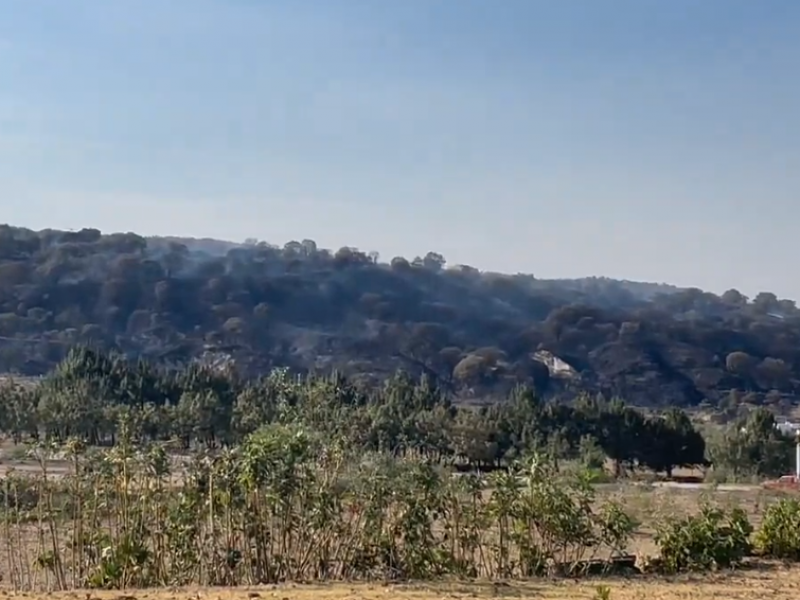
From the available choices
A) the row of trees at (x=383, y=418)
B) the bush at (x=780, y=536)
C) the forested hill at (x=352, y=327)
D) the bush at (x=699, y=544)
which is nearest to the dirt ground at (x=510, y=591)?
the bush at (x=699, y=544)

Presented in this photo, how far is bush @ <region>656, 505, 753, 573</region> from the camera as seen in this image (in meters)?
15.2

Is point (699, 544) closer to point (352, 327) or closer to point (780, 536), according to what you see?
point (780, 536)

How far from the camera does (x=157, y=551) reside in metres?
13.7

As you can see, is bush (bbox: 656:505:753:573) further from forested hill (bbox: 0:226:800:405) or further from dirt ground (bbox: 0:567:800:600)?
forested hill (bbox: 0:226:800:405)

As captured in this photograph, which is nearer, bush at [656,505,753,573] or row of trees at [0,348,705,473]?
bush at [656,505,753,573]

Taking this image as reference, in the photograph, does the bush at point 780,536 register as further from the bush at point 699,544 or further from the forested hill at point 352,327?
the forested hill at point 352,327

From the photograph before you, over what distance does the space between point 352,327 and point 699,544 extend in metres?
101

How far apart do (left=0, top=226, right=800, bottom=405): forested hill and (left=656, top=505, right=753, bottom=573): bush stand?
73030mm

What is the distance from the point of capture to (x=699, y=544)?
15.4 m

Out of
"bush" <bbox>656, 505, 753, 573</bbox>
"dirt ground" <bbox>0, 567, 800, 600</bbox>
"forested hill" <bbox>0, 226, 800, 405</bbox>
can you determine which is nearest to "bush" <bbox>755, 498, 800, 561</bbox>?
"bush" <bbox>656, 505, 753, 573</bbox>

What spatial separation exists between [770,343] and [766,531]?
113 metres

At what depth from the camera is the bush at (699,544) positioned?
15250 mm

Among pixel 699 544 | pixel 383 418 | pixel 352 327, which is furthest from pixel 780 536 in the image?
pixel 352 327

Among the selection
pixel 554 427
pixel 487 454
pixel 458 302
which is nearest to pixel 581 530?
pixel 487 454
